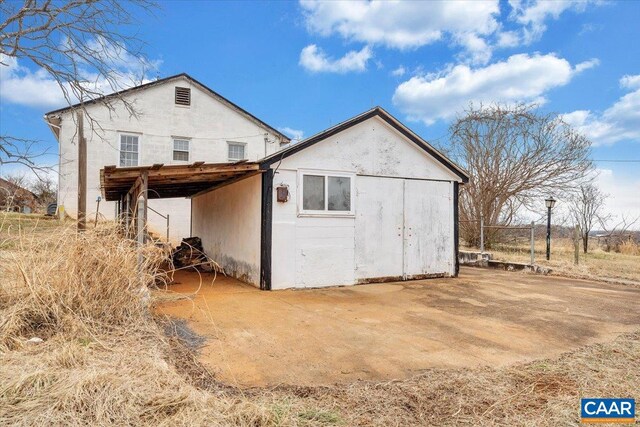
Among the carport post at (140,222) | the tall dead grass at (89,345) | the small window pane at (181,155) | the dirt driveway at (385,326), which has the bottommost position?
the dirt driveway at (385,326)

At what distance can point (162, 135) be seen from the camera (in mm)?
15398

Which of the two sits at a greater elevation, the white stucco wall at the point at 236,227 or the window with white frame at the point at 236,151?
the window with white frame at the point at 236,151

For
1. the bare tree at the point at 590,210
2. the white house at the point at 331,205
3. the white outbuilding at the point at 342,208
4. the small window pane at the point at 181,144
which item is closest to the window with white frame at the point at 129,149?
the small window pane at the point at 181,144

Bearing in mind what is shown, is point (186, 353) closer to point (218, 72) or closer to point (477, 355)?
point (477, 355)

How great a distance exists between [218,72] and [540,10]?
11378 millimetres

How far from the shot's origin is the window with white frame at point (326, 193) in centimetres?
787

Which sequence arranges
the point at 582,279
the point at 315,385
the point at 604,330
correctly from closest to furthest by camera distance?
the point at 315,385
the point at 604,330
the point at 582,279

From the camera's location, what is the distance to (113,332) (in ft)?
12.8

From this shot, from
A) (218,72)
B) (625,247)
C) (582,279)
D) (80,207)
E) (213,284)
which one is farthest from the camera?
(625,247)

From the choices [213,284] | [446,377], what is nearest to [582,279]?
[446,377]

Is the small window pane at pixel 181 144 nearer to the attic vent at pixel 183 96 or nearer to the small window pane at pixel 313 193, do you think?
the attic vent at pixel 183 96

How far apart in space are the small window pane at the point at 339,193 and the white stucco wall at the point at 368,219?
181 millimetres

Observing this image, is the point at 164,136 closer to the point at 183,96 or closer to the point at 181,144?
the point at 181,144

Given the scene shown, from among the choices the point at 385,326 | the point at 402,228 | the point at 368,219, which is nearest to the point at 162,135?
the point at 368,219
